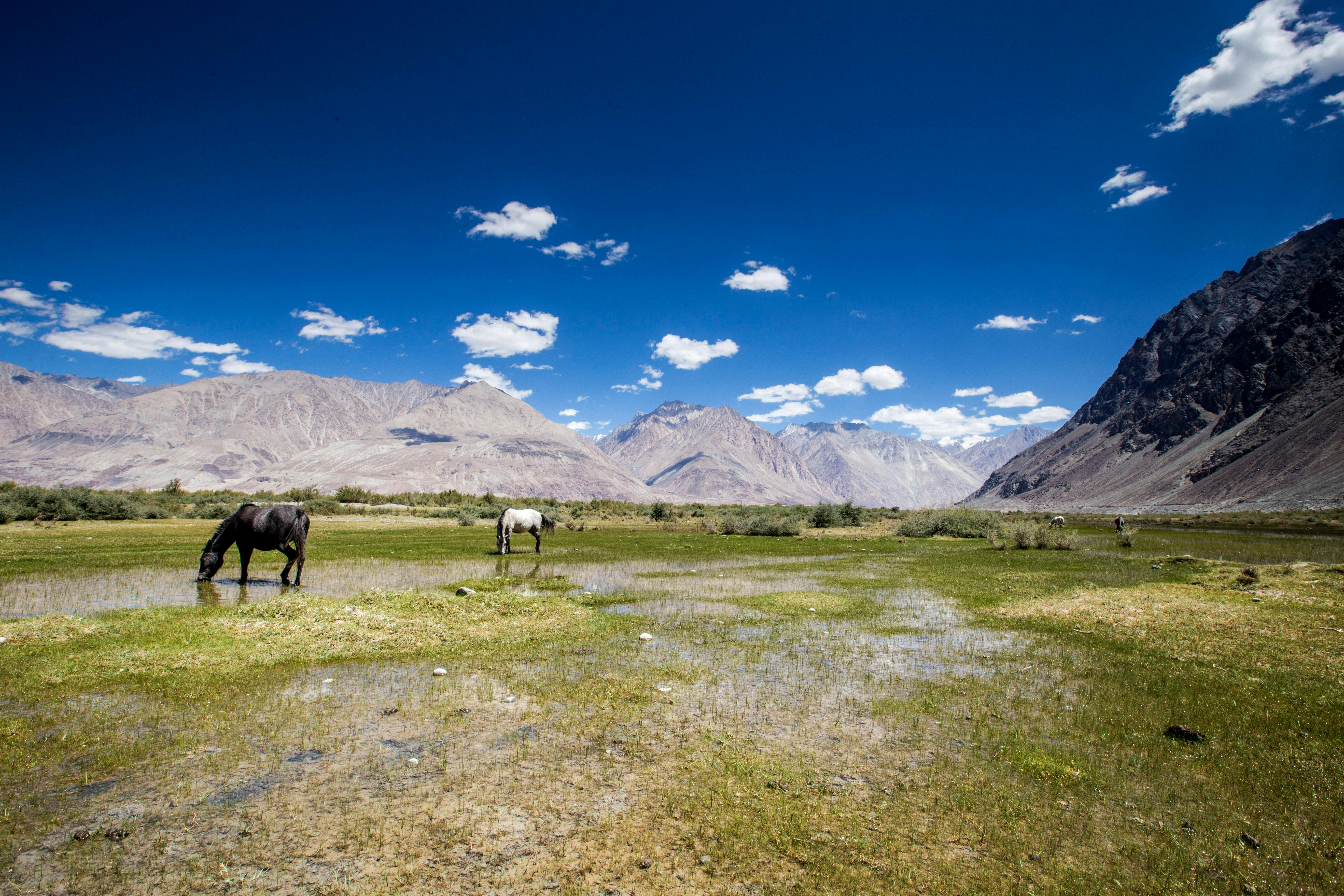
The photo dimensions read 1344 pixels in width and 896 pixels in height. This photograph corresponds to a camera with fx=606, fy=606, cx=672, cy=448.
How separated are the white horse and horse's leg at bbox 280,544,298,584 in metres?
10.9

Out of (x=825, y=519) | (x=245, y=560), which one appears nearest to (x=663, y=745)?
(x=245, y=560)

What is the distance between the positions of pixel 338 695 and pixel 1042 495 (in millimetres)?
227204

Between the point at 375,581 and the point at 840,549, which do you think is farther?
the point at 840,549

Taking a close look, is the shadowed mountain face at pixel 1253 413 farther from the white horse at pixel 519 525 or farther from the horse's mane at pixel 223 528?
the horse's mane at pixel 223 528

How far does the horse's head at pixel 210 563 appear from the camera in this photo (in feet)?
63.8

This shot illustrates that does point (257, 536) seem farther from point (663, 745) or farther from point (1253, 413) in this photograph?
point (1253, 413)

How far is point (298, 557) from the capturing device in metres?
19.7

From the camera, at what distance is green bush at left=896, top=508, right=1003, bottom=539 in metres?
51.0

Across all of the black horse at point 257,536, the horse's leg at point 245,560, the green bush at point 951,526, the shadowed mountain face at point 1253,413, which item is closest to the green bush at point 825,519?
the green bush at point 951,526

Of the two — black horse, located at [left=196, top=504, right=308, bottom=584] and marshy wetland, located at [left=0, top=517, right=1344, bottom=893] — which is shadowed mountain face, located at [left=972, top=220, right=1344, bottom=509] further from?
black horse, located at [left=196, top=504, right=308, bottom=584]

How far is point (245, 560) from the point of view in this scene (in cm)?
1945

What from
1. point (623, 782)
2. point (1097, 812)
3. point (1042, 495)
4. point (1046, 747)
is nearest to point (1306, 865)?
point (1097, 812)

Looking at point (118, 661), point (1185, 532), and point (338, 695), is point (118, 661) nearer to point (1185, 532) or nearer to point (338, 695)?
point (338, 695)

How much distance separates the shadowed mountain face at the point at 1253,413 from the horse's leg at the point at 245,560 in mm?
125951
